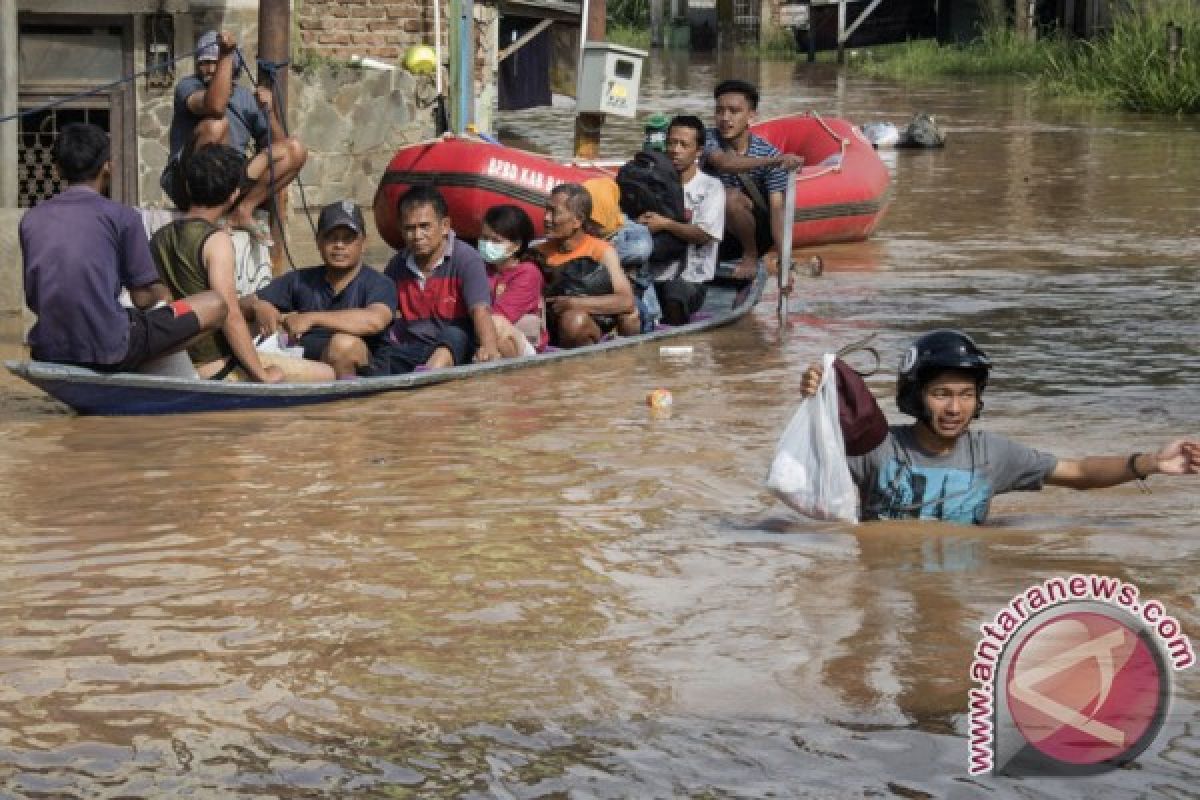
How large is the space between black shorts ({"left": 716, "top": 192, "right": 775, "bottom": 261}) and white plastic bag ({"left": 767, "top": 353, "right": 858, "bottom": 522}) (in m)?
7.04

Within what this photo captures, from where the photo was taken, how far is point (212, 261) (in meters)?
9.67

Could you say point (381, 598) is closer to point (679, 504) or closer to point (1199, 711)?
point (679, 504)

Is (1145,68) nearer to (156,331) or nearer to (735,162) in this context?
(735,162)

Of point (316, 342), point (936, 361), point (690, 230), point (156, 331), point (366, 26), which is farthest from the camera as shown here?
point (366, 26)

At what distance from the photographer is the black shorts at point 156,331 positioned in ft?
30.6

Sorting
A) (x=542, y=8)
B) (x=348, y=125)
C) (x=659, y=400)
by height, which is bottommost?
(x=659, y=400)

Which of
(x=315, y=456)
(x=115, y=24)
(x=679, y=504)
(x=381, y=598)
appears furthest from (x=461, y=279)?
(x=115, y=24)

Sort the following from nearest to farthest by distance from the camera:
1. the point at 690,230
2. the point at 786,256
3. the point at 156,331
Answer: the point at 156,331, the point at 690,230, the point at 786,256

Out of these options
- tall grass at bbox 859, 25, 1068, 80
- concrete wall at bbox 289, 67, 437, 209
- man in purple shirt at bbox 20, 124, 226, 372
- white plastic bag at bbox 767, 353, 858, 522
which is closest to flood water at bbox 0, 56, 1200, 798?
white plastic bag at bbox 767, 353, 858, 522

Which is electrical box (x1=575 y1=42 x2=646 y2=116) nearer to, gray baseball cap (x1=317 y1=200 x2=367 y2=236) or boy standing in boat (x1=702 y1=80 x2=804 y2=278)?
boy standing in boat (x1=702 y1=80 x2=804 y2=278)

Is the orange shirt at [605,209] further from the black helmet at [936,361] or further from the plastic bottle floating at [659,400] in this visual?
the black helmet at [936,361]

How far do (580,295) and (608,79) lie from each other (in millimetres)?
6577

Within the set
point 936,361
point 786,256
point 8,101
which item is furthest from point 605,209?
point 936,361

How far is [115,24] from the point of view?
639 inches
